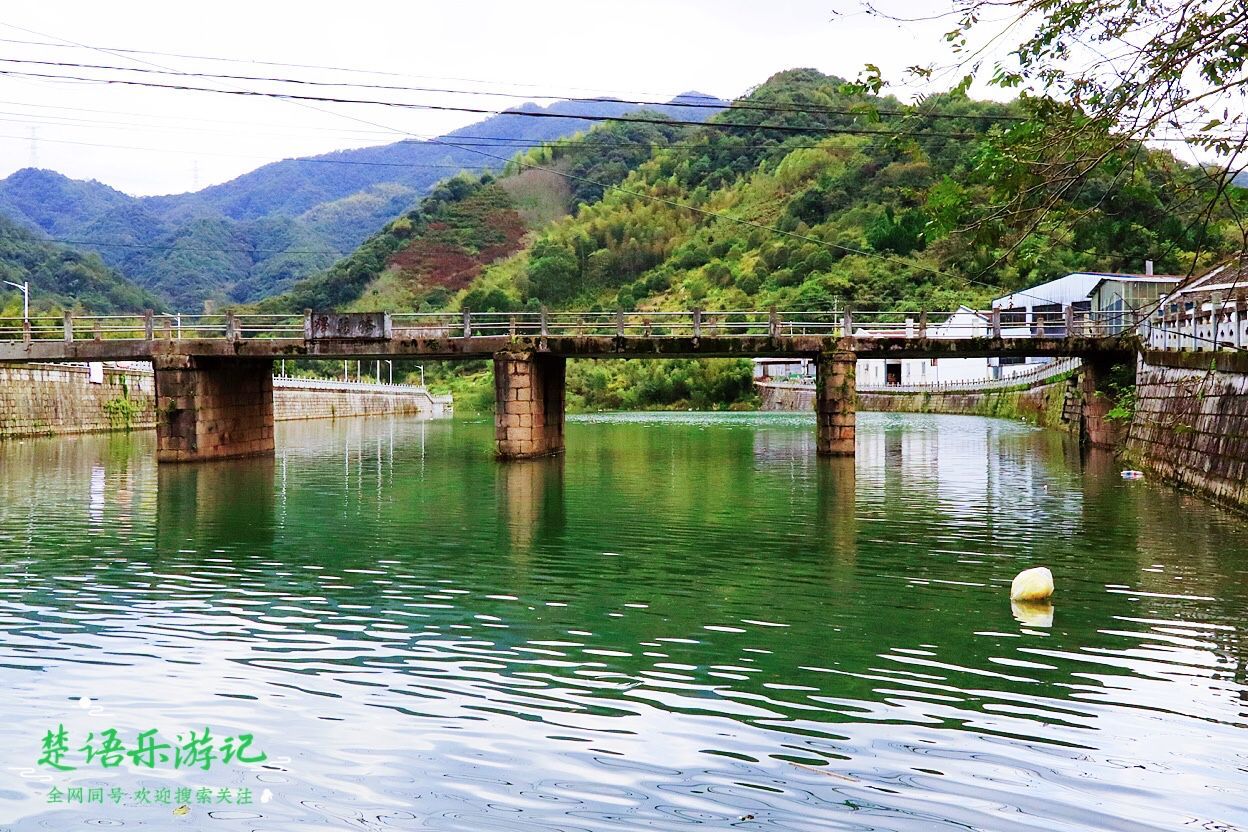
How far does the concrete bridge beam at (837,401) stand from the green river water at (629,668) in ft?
48.6

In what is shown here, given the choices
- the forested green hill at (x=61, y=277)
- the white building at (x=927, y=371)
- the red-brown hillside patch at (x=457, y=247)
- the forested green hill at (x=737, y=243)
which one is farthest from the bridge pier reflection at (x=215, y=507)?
the red-brown hillside patch at (x=457, y=247)

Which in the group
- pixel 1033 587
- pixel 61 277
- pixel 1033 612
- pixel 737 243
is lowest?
pixel 1033 612

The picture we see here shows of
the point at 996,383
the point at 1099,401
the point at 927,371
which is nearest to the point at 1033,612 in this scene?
the point at 1099,401

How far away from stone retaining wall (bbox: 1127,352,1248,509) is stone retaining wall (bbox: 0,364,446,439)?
4060 centimetres

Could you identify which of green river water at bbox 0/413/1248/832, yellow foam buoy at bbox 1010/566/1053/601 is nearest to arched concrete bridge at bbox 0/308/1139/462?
green river water at bbox 0/413/1248/832

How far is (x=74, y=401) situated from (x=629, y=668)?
5582 cm

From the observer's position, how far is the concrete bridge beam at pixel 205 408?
39.5 meters

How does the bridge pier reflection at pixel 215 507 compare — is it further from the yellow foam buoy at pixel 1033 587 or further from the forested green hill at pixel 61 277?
the forested green hill at pixel 61 277

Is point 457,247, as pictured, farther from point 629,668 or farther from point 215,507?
point 629,668

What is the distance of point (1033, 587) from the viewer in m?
14.6

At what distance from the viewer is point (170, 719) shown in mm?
9781

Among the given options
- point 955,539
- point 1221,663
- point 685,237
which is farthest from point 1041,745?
point 685,237

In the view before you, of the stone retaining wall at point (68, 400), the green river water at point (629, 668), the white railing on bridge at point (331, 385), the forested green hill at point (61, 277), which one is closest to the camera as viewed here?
the green river water at point (629, 668)

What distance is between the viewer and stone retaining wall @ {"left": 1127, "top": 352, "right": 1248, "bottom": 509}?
23.7 meters
